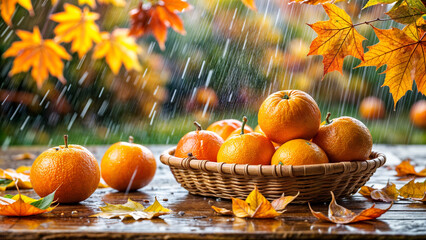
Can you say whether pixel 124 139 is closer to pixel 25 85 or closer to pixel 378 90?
pixel 25 85

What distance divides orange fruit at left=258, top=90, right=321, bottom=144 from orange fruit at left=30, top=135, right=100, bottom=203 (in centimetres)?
44

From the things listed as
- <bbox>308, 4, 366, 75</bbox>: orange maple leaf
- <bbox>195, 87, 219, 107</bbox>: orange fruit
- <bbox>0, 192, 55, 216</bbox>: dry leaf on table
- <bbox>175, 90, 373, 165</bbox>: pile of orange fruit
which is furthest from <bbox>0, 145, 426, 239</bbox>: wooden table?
<bbox>195, 87, 219, 107</bbox>: orange fruit

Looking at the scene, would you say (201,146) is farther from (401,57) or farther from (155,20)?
(155,20)

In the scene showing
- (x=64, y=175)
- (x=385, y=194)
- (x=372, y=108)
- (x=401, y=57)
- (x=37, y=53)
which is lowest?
(x=64, y=175)

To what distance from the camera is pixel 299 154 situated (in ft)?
3.36

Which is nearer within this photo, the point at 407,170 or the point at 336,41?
the point at 336,41

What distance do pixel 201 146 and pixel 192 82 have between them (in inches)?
93.3

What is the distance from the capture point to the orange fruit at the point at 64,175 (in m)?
1.09

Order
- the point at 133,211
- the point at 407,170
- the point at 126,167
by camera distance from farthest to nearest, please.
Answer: the point at 407,170, the point at 126,167, the point at 133,211

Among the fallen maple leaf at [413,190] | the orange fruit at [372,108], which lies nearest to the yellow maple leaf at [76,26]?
the fallen maple leaf at [413,190]

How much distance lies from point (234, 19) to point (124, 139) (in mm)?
1205

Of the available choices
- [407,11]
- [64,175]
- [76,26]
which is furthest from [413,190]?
[76,26]

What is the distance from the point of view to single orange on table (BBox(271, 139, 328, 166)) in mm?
1021

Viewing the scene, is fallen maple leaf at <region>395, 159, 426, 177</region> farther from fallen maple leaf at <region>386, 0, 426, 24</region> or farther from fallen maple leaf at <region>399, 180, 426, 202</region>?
fallen maple leaf at <region>386, 0, 426, 24</region>
